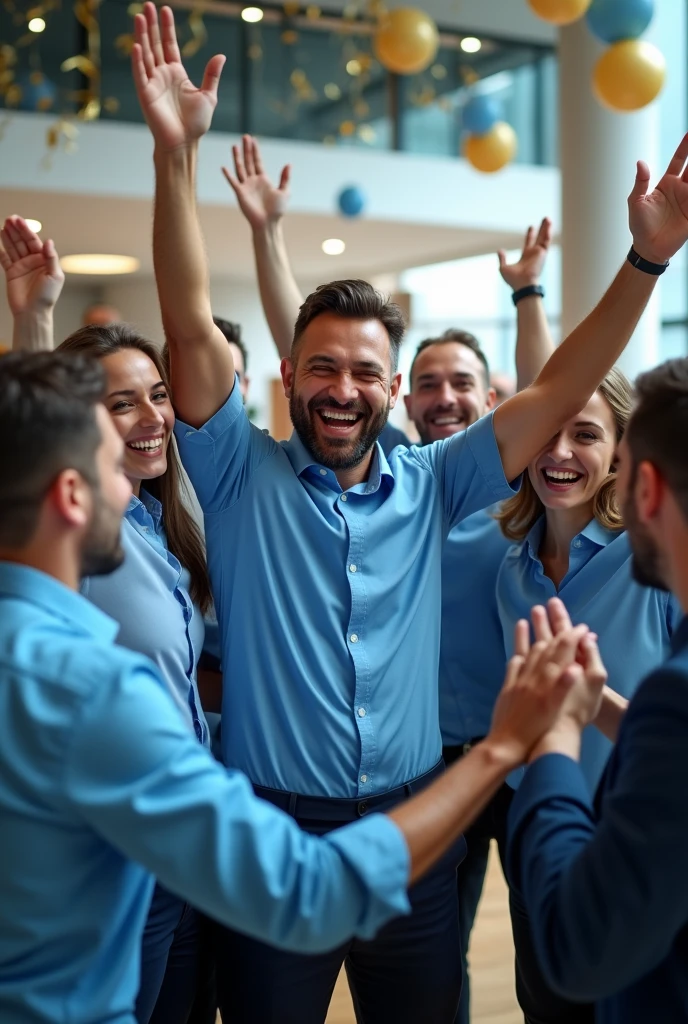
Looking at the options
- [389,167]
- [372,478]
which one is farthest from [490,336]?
[372,478]

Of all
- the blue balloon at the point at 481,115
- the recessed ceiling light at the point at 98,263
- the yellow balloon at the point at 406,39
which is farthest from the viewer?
the recessed ceiling light at the point at 98,263

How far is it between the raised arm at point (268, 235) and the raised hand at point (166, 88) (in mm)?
819

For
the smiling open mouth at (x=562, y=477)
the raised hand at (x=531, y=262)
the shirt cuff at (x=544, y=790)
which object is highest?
the raised hand at (x=531, y=262)

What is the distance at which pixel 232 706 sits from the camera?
6.61ft

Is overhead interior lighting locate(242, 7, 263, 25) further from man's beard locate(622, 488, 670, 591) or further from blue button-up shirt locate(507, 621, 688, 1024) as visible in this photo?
blue button-up shirt locate(507, 621, 688, 1024)

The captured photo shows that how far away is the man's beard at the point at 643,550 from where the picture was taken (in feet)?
4.29

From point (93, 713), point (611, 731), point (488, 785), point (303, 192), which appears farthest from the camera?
point (303, 192)

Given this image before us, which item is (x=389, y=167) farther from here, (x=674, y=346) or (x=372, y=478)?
(x=372, y=478)

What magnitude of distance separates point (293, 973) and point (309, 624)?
59 centimetres

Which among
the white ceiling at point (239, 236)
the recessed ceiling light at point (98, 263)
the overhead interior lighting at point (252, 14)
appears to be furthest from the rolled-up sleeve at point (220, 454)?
the recessed ceiling light at point (98, 263)

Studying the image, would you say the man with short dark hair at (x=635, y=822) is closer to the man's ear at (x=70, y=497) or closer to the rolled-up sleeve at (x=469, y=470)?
the man's ear at (x=70, y=497)

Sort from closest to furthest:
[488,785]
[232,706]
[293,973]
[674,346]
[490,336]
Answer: [488,785]
[293,973]
[232,706]
[674,346]
[490,336]

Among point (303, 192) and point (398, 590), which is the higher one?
point (303, 192)

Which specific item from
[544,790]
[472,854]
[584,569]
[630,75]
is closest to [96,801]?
[544,790]
